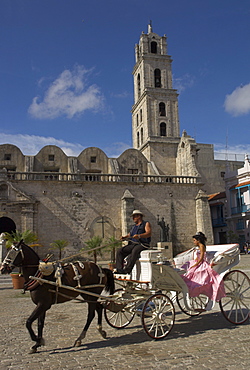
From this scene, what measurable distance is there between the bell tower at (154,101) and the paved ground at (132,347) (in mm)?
24462

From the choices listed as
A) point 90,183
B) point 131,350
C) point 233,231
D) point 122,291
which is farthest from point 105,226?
point 131,350

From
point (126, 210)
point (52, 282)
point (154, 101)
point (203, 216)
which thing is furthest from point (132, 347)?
point (154, 101)

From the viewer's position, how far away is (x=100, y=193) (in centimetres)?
2294

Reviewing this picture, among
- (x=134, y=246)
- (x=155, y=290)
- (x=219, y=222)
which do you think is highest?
(x=219, y=222)

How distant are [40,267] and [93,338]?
162 centimetres

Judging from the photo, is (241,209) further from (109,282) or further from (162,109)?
(109,282)

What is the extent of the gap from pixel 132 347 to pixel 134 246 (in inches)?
72.0

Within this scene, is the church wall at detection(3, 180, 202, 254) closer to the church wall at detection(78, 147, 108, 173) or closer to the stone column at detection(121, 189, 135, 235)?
the stone column at detection(121, 189, 135, 235)

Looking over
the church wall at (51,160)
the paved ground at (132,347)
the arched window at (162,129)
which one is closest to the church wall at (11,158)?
the church wall at (51,160)

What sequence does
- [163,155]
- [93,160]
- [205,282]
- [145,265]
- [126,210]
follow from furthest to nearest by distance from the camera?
[163,155] → [93,160] → [126,210] → [205,282] → [145,265]

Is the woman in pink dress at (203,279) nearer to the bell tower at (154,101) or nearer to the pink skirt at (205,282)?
the pink skirt at (205,282)

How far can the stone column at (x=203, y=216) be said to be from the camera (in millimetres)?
23734

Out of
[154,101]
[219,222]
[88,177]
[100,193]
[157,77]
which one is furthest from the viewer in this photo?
[157,77]

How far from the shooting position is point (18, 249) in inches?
214
